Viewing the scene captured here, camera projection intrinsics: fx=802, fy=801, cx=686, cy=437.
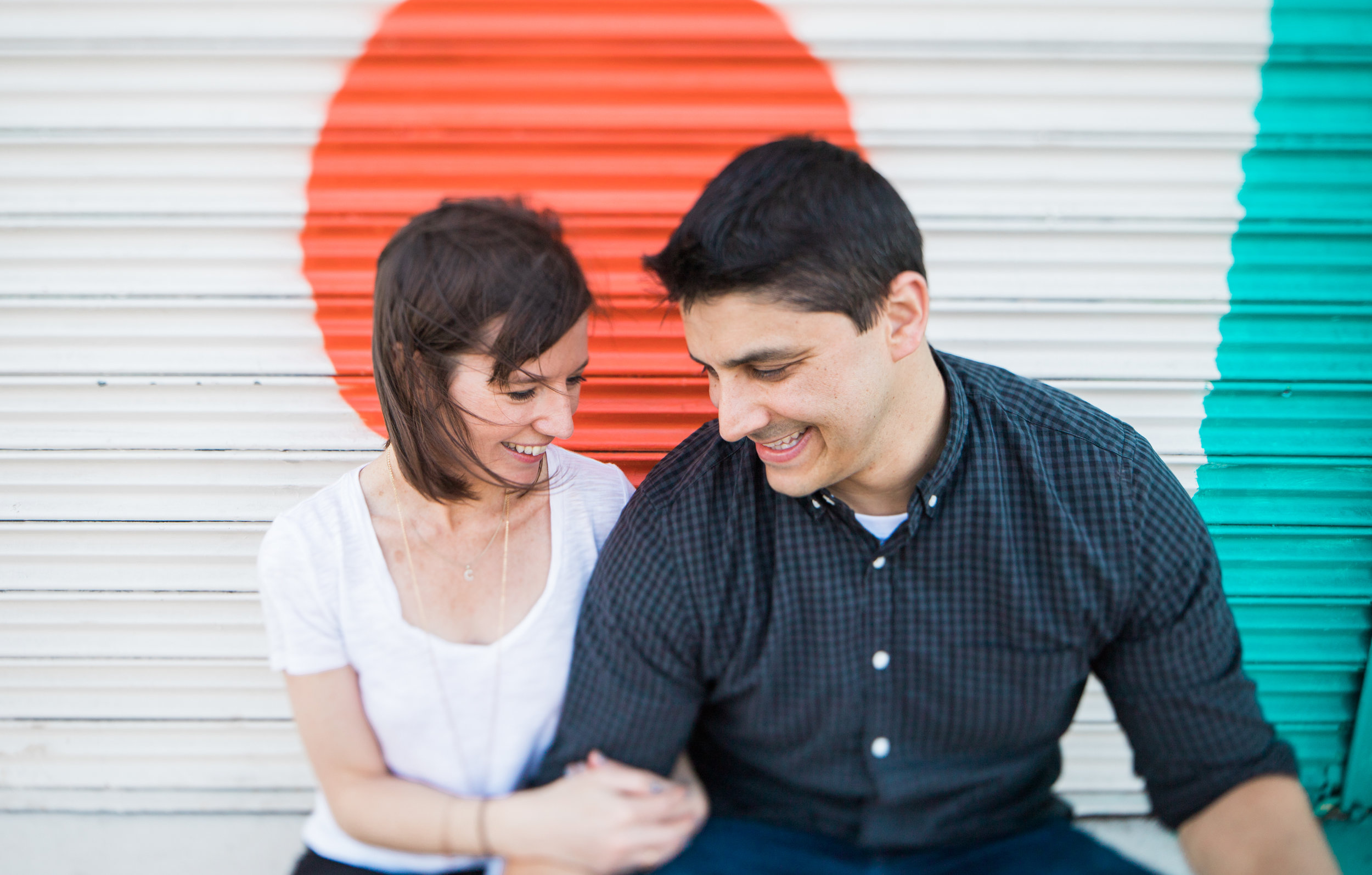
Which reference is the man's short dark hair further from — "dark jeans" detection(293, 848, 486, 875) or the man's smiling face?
"dark jeans" detection(293, 848, 486, 875)

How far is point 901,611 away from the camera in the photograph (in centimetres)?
167

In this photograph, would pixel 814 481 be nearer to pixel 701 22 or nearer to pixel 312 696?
pixel 312 696

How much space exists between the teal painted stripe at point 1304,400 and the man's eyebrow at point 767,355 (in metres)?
1.64

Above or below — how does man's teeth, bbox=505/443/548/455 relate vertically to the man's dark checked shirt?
above

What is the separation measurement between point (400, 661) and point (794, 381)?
1.00 m

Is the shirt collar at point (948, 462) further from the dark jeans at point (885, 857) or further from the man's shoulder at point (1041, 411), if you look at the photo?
the dark jeans at point (885, 857)

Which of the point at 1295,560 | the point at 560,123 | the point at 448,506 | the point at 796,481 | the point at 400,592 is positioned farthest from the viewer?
the point at 1295,560

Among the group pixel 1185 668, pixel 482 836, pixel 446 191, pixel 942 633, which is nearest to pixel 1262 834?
pixel 1185 668

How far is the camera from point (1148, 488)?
164 cm

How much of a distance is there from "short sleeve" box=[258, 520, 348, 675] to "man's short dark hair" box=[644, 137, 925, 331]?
949 mm

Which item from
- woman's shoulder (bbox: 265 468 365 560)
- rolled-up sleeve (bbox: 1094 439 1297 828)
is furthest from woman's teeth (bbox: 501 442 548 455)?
rolled-up sleeve (bbox: 1094 439 1297 828)

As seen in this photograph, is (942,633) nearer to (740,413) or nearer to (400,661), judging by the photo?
(740,413)

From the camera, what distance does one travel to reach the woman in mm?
1577

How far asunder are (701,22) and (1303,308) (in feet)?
6.33
